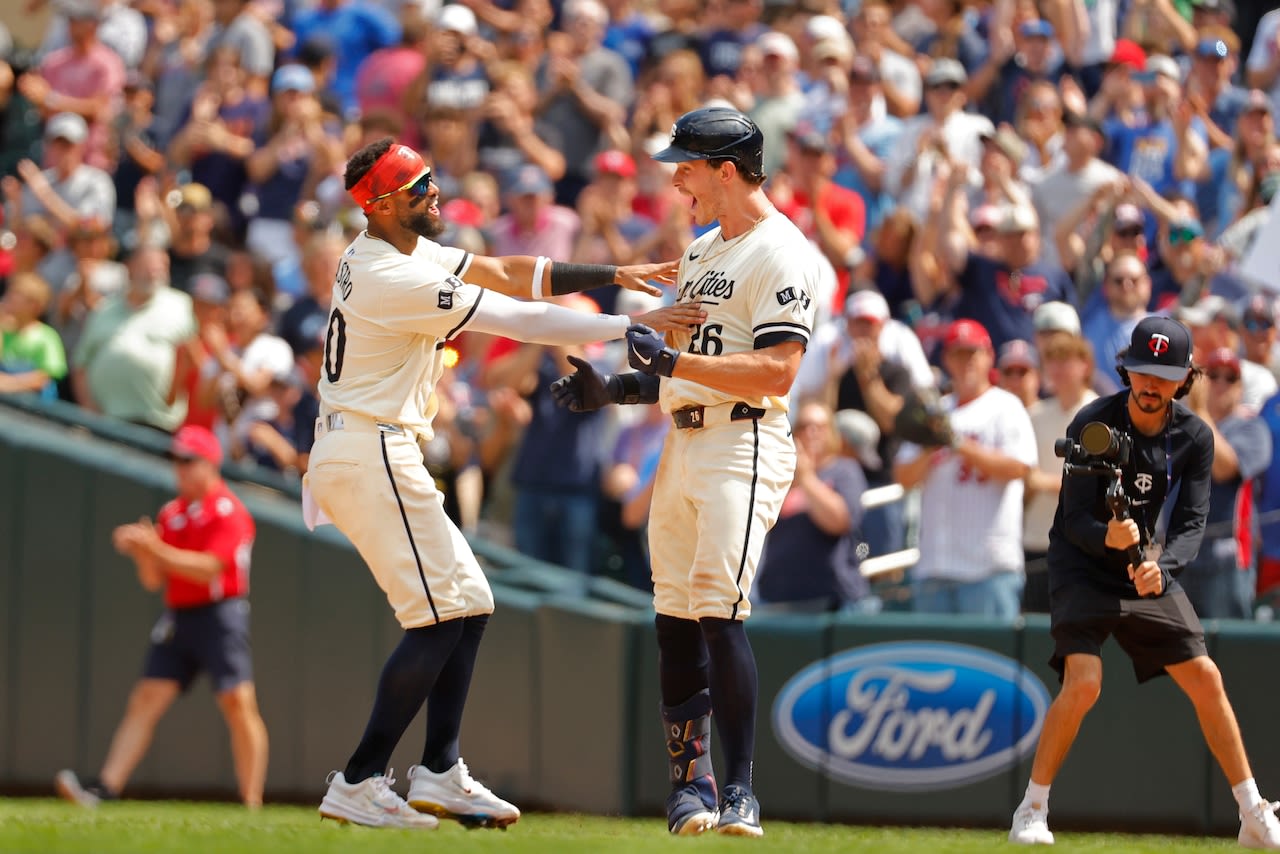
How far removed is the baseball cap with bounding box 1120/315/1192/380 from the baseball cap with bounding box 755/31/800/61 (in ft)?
20.4

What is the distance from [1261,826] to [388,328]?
132 inches

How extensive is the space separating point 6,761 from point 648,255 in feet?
15.0

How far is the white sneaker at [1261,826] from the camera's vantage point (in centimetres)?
668

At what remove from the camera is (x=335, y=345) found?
652cm

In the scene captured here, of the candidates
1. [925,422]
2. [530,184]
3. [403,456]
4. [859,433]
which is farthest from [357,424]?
[530,184]

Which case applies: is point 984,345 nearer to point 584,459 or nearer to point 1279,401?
point 1279,401

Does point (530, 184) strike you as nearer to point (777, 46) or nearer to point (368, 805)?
point (777, 46)

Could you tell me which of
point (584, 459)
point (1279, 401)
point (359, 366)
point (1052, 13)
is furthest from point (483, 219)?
point (359, 366)

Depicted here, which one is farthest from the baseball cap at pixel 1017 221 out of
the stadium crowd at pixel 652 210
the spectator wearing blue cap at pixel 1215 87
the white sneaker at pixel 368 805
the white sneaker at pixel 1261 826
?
the white sneaker at pixel 368 805

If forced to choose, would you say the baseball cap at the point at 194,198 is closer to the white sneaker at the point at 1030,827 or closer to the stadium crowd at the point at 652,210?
the stadium crowd at the point at 652,210

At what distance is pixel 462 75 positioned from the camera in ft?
44.7

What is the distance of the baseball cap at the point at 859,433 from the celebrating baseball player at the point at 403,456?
12.4ft

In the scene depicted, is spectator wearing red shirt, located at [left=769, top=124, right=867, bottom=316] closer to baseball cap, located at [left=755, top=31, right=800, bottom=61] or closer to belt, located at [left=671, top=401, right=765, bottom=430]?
baseball cap, located at [left=755, top=31, right=800, bottom=61]

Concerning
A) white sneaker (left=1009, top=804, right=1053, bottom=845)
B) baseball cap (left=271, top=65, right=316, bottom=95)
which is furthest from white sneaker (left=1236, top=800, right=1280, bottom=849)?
baseball cap (left=271, top=65, right=316, bottom=95)
